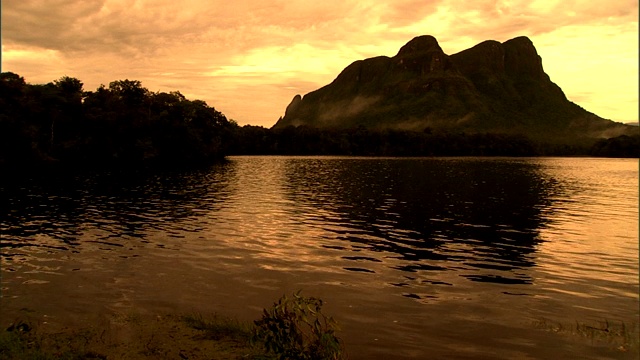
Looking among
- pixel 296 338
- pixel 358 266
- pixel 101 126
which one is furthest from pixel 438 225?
pixel 101 126

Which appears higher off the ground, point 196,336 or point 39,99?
point 39,99

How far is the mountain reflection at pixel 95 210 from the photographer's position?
3092 centimetres

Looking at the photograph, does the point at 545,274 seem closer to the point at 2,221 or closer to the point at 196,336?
Result: the point at 196,336

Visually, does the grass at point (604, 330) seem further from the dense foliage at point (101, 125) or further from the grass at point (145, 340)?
the dense foliage at point (101, 125)

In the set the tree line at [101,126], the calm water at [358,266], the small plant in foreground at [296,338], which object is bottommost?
the calm water at [358,266]

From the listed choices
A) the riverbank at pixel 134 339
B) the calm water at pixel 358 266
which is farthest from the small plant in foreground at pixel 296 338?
the calm water at pixel 358 266

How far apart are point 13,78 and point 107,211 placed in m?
89.3

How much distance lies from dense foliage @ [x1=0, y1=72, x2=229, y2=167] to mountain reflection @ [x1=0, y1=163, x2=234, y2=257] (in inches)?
1451

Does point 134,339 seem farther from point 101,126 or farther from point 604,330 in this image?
point 101,126

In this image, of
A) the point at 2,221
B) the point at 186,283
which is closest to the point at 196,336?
the point at 186,283

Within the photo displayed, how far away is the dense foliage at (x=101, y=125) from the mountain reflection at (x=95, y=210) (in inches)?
1451

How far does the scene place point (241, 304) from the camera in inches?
713

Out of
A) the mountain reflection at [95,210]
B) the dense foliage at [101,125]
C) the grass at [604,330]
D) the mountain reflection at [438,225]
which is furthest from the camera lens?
the dense foliage at [101,125]

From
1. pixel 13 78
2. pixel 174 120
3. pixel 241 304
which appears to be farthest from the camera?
pixel 174 120
